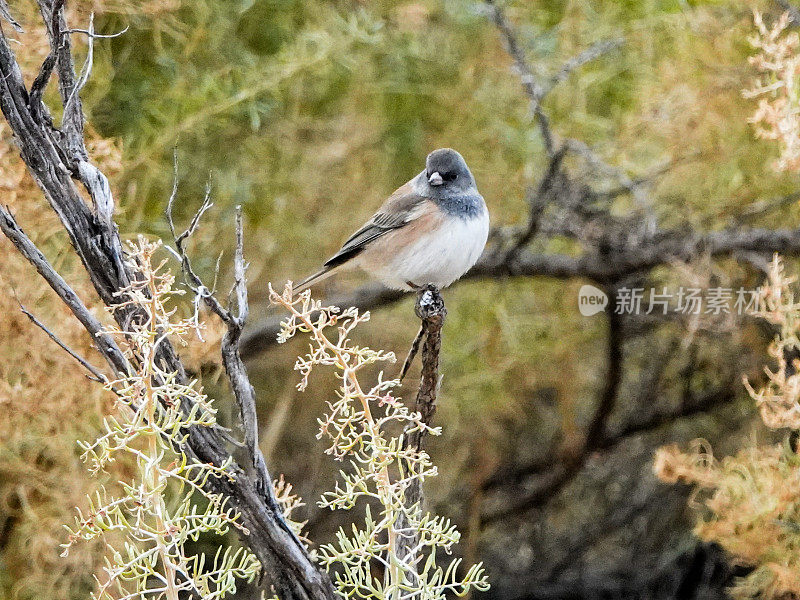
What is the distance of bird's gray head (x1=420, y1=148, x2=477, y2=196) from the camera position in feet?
3.86

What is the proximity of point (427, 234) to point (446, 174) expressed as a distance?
8 centimetres

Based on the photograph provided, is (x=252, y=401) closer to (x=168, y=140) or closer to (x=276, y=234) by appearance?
(x=168, y=140)

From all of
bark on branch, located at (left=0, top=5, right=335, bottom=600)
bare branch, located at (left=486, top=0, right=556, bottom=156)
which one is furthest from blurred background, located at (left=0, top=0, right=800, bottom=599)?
bark on branch, located at (left=0, top=5, right=335, bottom=600)

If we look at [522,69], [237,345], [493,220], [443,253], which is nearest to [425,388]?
[237,345]

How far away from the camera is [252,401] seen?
58 cm

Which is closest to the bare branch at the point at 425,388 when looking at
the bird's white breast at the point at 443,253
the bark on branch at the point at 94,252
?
the bark on branch at the point at 94,252

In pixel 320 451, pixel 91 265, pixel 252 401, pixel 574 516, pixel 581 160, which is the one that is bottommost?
pixel 574 516

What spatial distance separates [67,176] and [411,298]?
3.95 feet

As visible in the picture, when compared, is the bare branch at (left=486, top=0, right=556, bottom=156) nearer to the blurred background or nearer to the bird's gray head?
the blurred background

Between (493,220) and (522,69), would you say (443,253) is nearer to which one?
(522,69)

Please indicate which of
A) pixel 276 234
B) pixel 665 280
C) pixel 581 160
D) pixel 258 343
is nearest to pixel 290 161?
pixel 276 234

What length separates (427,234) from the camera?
1209 millimetres

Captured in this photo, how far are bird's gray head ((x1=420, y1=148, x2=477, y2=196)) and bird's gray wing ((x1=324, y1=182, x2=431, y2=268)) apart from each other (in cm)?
4

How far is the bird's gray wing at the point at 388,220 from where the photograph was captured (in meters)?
1.25
